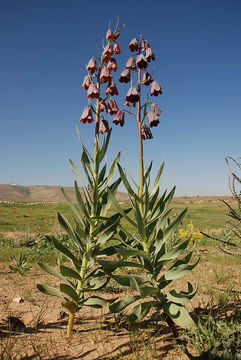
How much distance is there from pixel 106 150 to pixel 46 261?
3.35 m

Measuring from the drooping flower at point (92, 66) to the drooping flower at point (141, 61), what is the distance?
47 centimetres

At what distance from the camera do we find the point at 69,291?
2.00 meters

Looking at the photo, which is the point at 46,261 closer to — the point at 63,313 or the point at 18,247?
the point at 18,247

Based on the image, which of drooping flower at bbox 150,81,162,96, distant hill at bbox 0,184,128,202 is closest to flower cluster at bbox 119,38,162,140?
drooping flower at bbox 150,81,162,96

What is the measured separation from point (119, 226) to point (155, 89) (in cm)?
143

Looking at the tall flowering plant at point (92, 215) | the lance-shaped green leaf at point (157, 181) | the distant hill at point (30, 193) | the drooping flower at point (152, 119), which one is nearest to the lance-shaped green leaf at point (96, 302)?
the tall flowering plant at point (92, 215)

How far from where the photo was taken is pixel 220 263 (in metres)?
4.87

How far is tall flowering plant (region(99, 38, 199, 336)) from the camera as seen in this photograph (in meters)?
1.84

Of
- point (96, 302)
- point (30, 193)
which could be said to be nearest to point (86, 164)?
point (96, 302)

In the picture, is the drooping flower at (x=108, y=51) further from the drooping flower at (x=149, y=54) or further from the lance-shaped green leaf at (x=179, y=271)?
the lance-shaped green leaf at (x=179, y=271)

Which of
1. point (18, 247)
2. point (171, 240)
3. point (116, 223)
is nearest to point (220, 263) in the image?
point (171, 240)

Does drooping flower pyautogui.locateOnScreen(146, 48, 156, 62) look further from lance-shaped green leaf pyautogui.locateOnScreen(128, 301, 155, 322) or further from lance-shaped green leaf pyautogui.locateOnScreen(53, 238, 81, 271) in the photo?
lance-shaped green leaf pyautogui.locateOnScreen(128, 301, 155, 322)

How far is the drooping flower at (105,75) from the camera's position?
101 inches

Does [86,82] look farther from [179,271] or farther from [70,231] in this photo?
[179,271]
